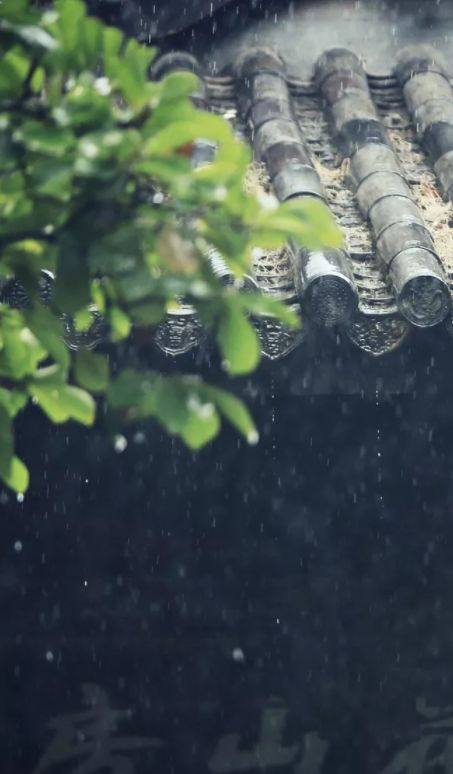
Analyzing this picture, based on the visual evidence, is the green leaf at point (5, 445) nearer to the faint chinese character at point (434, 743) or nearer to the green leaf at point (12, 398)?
the green leaf at point (12, 398)

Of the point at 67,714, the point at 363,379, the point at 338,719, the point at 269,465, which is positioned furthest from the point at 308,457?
the point at 67,714

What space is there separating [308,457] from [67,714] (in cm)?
158

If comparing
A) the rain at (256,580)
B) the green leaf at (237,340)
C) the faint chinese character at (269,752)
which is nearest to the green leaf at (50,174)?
the green leaf at (237,340)

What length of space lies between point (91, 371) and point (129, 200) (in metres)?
0.32

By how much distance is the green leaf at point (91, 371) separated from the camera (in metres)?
1.84

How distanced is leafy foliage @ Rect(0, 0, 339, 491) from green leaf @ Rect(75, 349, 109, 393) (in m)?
0.12

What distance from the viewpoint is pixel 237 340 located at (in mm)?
1581

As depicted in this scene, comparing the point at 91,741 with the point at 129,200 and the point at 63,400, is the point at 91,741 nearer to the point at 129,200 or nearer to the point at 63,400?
the point at 63,400

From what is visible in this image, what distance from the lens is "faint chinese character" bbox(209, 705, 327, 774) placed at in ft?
17.2

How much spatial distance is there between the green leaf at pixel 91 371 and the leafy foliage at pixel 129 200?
0.40ft

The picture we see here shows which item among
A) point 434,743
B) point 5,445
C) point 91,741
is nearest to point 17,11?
point 5,445

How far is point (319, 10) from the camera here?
257 inches

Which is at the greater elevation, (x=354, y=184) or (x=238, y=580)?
(x=354, y=184)

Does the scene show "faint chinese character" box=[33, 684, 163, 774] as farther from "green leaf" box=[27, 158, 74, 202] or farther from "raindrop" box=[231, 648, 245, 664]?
"green leaf" box=[27, 158, 74, 202]
